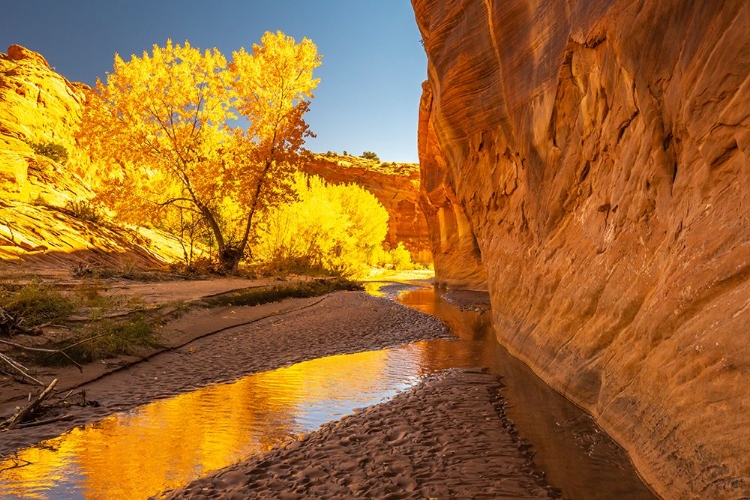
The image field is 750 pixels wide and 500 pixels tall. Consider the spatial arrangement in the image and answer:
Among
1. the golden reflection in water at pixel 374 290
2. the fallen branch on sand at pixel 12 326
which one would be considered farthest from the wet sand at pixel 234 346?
the golden reflection in water at pixel 374 290

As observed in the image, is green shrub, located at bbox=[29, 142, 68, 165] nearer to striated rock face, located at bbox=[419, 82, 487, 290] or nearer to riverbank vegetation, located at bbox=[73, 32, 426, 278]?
riverbank vegetation, located at bbox=[73, 32, 426, 278]

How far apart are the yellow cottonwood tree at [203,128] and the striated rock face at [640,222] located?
1351cm

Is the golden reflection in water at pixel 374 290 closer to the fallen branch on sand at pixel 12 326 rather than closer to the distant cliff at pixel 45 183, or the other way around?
→ the distant cliff at pixel 45 183

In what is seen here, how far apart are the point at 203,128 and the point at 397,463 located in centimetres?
2164

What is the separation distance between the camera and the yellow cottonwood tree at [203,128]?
21.3 meters

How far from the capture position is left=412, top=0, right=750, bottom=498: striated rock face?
3.71 metres

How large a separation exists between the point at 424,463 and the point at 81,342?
5.58 metres

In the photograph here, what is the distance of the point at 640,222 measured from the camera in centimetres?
575

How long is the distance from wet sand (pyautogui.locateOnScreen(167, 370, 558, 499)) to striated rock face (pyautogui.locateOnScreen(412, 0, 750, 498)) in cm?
112

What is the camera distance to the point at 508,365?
28.8 feet

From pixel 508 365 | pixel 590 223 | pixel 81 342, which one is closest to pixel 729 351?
pixel 590 223

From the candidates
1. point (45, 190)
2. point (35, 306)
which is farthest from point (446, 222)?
point (35, 306)

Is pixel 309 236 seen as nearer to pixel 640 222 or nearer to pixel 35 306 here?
pixel 35 306

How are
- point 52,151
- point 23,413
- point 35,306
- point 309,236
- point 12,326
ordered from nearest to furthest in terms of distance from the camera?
point 23,413 < point 12,326 < point 35,306 < point 309,236 < point 52,151
